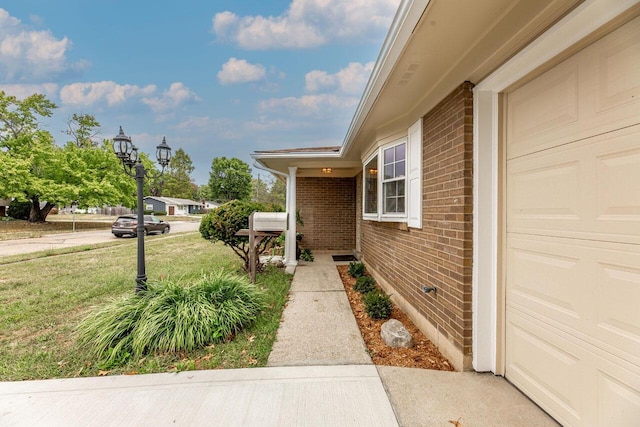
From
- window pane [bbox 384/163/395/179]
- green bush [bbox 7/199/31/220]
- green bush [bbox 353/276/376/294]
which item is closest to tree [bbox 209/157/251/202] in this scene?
green bush [bbox 7/199/31/220]

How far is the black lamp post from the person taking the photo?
12.0ft

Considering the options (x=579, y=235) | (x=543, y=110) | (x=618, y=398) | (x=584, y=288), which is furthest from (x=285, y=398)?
(x=543, y=110)

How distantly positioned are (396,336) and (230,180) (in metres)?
45.0

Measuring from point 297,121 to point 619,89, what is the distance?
2388 centimetres

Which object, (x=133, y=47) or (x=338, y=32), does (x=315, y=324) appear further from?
(x=133, y=47)

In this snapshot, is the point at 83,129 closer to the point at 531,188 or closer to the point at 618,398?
the point at 531,188

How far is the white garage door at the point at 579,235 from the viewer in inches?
55.3

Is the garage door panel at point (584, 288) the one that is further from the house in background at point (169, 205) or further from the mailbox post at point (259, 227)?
the house in background at point (169, 205)

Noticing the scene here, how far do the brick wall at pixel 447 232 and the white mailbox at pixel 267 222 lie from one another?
2.67 m

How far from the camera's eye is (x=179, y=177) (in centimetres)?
5550

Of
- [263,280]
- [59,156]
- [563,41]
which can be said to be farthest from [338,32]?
[59,156]

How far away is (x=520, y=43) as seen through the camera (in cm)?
191

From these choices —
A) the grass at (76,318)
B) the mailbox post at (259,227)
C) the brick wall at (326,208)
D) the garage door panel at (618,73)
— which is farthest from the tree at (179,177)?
the garage door panel at (618,73)

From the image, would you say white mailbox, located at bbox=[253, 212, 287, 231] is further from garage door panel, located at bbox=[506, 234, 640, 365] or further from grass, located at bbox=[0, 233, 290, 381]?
garage door panel, located at bbox=[506, 234, 640, 365]
